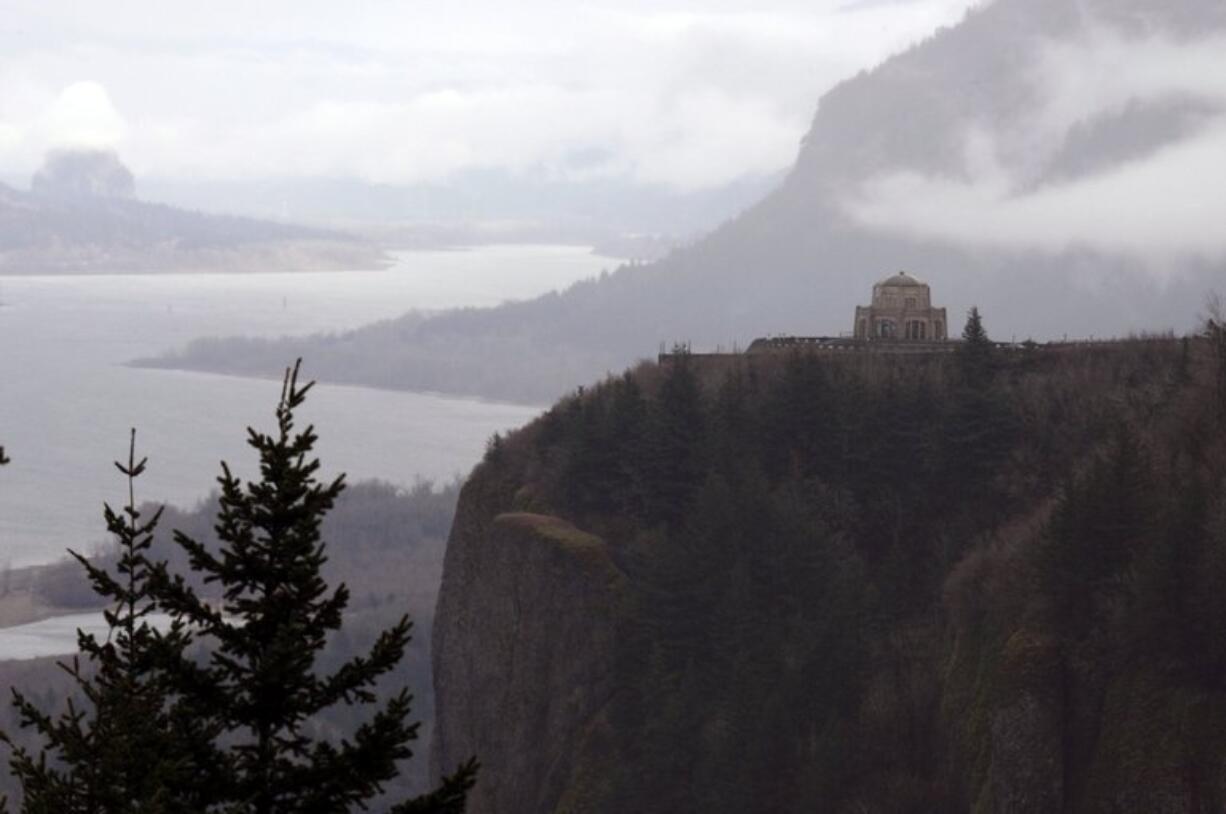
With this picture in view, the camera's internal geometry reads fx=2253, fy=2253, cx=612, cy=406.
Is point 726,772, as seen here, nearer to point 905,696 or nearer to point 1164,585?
point 905,696

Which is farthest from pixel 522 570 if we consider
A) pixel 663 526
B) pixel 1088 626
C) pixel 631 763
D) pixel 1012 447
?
pixel 1088 626

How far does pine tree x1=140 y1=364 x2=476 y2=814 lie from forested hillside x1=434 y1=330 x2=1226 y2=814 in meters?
36.5

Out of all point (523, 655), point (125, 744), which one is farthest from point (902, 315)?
point (125, 744)

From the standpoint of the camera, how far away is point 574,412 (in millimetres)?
79750

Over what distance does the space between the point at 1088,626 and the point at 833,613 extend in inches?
367

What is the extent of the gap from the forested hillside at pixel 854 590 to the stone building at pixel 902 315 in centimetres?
954

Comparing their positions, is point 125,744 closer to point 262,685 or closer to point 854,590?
point 262,685

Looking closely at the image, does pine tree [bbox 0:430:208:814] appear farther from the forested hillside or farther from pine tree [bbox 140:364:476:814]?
the forested hillside

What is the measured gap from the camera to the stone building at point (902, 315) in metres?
87.6

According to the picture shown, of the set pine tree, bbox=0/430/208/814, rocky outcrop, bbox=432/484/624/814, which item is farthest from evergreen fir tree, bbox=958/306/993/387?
pine tree, bbox=0/430/208/814

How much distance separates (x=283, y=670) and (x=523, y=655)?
188 ft

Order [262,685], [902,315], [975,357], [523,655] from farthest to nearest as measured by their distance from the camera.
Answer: [902,315]
[523,655]
[975,357]
[262,685]

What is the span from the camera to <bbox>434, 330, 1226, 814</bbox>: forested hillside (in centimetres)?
5578

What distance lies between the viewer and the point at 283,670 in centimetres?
1753
